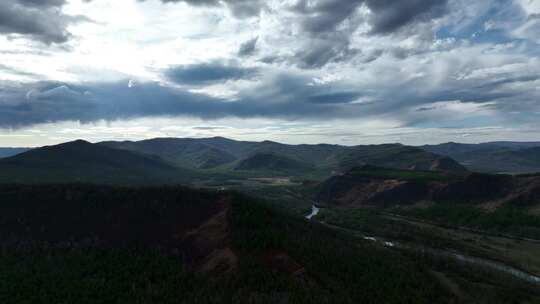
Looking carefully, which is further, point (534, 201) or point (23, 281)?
point (534, 201)

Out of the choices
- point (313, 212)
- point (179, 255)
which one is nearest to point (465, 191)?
point (313, 212)

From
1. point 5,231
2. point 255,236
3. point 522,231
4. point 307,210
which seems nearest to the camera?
point 255,236

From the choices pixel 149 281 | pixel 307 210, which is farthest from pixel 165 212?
pixel 307 210

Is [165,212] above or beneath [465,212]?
above

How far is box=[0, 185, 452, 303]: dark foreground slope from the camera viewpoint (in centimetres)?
6266

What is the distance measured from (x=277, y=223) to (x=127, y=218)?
50.7 m

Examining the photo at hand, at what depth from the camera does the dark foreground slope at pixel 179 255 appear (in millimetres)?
62656

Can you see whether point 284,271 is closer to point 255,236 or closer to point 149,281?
point 255,236

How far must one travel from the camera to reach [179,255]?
3246 inches

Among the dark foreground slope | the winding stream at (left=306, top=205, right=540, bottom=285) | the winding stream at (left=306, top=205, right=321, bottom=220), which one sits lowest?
the winding stream at (left=306, top=205, right=321, bottom=220)

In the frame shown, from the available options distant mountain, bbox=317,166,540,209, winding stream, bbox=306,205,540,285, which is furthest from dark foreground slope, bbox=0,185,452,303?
distant mountain, bbox=317,166,540,209

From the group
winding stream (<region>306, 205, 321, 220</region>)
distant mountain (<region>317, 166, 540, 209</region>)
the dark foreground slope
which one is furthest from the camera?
winding stream (<region>306, 205, 321, 220</region>)

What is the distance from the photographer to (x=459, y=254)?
333 feet

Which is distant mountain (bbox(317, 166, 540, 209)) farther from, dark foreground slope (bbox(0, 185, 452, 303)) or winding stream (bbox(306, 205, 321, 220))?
dark foreground slope (bbox(0, 185, 452, 303))
